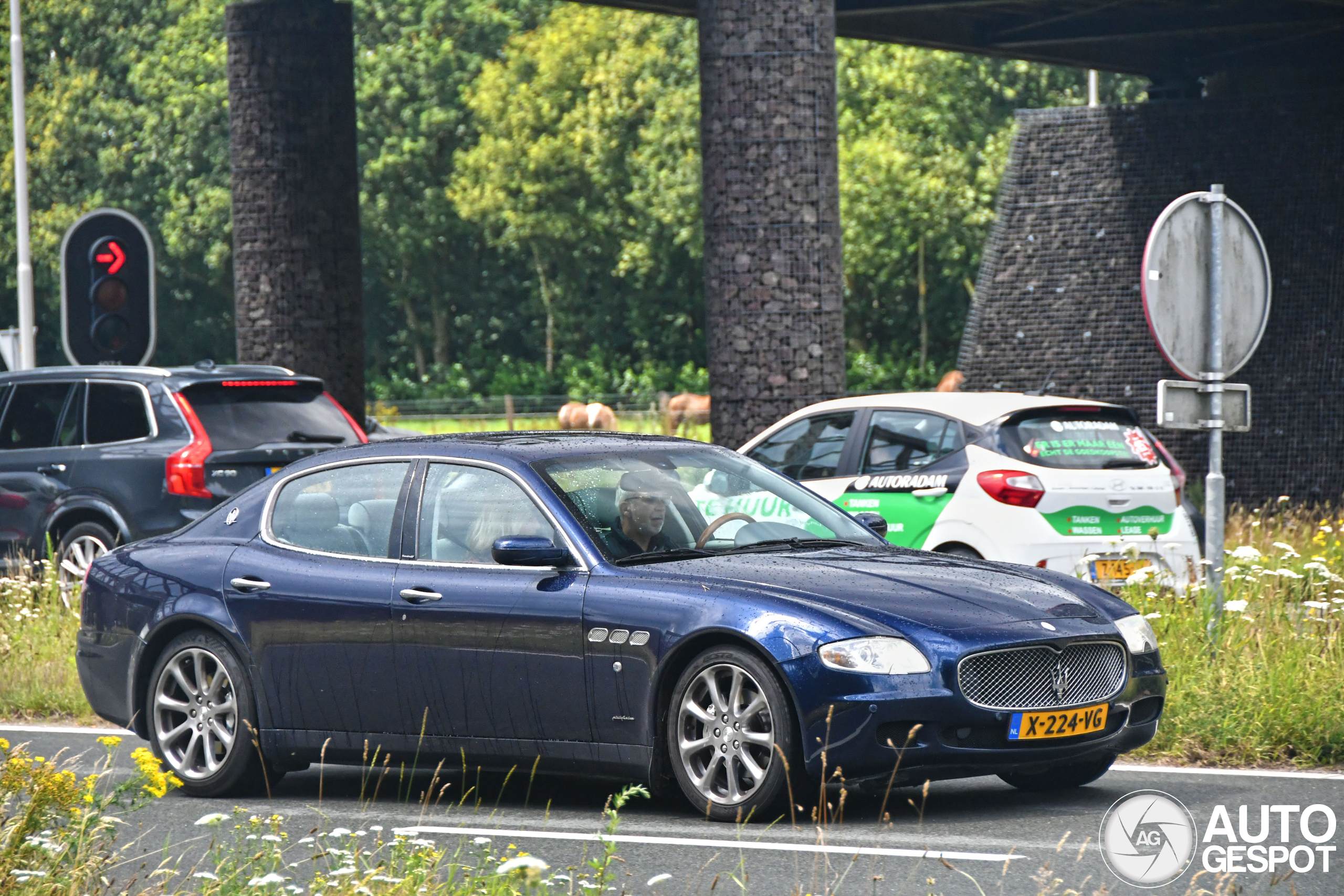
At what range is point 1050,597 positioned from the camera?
764 centimetres

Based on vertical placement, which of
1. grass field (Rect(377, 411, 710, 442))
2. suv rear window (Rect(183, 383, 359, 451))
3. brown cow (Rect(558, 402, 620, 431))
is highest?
suv rear window (Rect(183, 383, 359, 451))

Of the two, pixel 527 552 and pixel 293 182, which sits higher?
pixel 293 182

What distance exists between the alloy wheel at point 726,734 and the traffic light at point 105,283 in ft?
28.1

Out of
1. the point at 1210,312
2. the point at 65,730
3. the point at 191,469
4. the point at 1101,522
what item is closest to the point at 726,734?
the point at 1210,312

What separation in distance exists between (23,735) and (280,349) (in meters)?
10.8

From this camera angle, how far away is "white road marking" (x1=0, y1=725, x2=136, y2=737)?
1073 centimetres

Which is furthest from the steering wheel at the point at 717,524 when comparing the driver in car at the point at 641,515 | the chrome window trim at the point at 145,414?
the chrome window trim at the point at 145,414

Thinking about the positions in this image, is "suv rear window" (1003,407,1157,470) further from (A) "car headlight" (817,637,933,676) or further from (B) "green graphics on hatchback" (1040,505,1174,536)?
(A) "car headlight" (817,637,933,676)

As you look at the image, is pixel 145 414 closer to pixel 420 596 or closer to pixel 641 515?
pixel 420 596

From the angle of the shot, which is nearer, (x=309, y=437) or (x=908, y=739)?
(x=908, y=739)

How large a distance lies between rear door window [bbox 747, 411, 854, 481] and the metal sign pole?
10.9 feet

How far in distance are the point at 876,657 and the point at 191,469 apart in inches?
312

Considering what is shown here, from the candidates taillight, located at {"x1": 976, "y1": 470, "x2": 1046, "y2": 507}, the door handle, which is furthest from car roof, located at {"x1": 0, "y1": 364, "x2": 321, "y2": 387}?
the door handle

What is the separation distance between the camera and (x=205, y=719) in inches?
341
